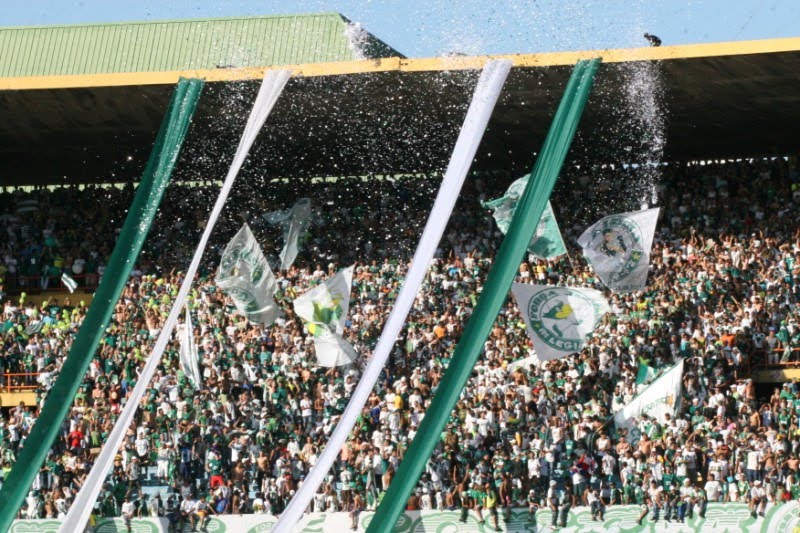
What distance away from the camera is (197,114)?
1031 inches

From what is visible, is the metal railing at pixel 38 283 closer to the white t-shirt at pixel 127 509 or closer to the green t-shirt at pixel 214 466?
the green t-shirt at pixel 214 466

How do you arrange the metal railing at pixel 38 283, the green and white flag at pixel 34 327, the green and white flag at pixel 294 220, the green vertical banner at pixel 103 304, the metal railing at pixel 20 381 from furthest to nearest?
the metal railing at pixel 38 283
the green and white flag at pixel 294 220
the green and white flag at pixel 34 327
the metal railing at pixel 20 381
the green vertical banner at pixel 103 304

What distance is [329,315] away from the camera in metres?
23.7

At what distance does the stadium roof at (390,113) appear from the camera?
944 inches

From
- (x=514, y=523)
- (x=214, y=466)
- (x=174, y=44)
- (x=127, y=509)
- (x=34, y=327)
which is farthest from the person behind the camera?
(x=174, y=44)

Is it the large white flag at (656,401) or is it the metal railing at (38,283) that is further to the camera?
the metal railing at (38,283)

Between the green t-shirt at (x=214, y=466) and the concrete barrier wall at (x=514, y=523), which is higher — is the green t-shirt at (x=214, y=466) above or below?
above

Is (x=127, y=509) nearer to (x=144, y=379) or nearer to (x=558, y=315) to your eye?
(x=144, y=379)

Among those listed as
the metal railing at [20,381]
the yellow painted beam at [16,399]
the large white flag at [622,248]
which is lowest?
the yellow painted beam at [16,399]

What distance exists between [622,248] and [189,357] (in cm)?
670

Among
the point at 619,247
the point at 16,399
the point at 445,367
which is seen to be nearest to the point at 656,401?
the point at 619,247

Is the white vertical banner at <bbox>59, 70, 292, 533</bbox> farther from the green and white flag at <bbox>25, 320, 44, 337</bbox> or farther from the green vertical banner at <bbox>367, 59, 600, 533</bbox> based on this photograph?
the green and white flag at <bbox>25, 320, 44, 337</bbox>

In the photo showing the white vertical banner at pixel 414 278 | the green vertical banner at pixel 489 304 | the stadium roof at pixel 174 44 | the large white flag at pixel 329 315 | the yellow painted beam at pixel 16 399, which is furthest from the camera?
the stadium roof at pixel 174 44

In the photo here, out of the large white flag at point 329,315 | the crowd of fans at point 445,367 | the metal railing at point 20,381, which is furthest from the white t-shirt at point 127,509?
the metal railing at point 20,381
